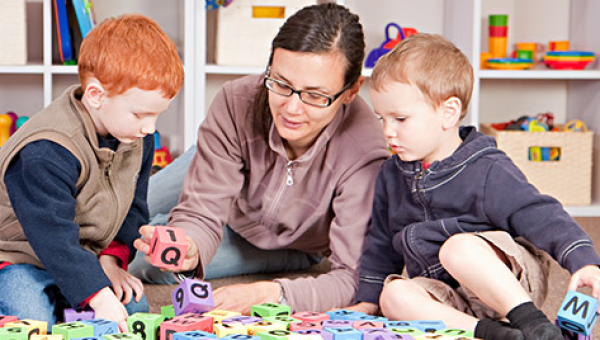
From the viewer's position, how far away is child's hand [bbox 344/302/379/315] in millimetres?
1338

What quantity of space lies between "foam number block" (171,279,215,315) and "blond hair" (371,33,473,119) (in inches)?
16.9

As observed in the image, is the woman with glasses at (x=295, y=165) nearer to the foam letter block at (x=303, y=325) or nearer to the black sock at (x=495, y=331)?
the foam letter block at (x=303, y=325)

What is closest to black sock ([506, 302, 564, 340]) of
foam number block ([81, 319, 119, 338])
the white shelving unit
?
foam number block ([81, 319, 119, 338])

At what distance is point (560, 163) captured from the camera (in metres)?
2.49

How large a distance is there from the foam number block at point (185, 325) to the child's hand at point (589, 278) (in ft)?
1.62

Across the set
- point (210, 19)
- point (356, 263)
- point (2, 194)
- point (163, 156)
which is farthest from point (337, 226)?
point (210, 19)

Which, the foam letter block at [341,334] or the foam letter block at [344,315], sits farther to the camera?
the foam letter block at [344,315]

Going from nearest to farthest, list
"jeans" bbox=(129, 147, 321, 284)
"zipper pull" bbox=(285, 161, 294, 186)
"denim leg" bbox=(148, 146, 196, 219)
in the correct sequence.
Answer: "zipper pull" bbox=(285, 161, 294, 186)
"jeans" bbox=(129, 147, 321, 284)
"denim leg" bbox=(148, 146, 196, 219)

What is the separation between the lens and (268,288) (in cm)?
132

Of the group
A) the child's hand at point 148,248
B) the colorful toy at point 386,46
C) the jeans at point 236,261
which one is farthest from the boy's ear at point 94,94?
the colorful toy at point 386,46

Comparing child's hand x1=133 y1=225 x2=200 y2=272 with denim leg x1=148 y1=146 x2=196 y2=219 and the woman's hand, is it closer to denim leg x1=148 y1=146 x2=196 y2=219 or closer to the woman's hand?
the woman's hand

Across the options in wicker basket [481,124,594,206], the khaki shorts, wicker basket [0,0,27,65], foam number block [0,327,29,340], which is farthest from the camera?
wicker basket [481,124,594,206]

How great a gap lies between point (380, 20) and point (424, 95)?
150 centimetres

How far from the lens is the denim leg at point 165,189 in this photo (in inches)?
73.2
